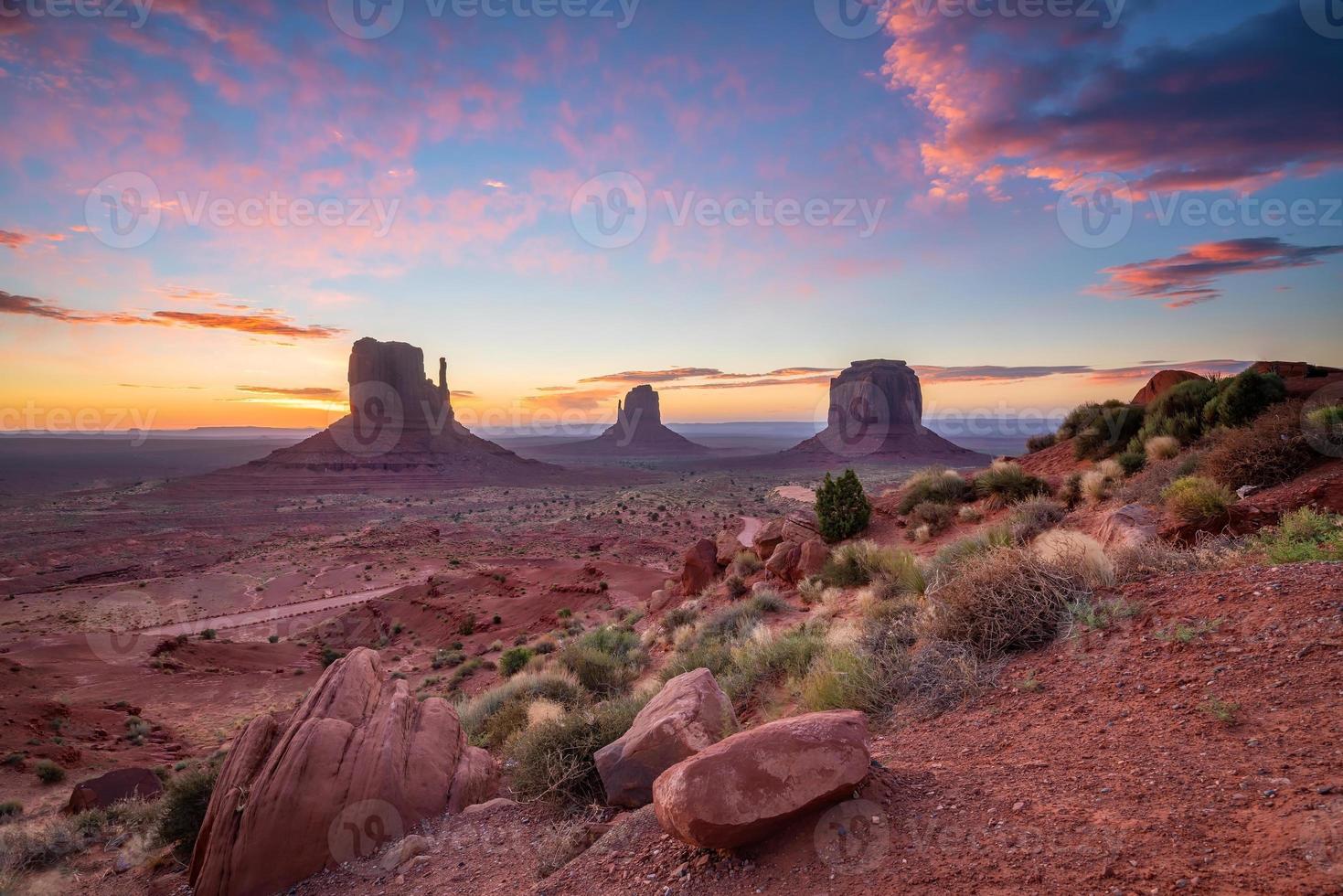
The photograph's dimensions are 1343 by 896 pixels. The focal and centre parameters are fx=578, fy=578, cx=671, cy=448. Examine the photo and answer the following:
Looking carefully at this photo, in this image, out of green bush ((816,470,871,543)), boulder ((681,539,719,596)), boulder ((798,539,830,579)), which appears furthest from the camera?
boulder ((681,539,719,596))

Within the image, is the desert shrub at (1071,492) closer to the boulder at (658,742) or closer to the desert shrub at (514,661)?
the boulder at (658,742)

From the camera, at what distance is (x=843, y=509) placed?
1677cm

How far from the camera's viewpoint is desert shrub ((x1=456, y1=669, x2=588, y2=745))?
32.2 ft

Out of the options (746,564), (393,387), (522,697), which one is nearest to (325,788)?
(522,697)

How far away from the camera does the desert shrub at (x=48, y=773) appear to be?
450 inches

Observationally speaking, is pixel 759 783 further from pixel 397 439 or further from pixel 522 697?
pixel 397 439

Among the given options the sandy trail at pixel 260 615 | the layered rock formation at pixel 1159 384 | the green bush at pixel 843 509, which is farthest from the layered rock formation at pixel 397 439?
the layered rock formation at pixel 1159 384

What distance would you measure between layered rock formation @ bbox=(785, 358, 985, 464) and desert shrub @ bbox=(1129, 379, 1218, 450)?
8683cm

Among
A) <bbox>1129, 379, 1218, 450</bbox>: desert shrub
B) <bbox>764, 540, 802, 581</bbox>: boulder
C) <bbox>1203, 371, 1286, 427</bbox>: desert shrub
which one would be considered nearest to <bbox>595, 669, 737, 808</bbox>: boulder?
<bbox>764, 540, 802, 581</bbox>: boulder

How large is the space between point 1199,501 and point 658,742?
25.4 feet

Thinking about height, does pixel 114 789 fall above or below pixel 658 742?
below

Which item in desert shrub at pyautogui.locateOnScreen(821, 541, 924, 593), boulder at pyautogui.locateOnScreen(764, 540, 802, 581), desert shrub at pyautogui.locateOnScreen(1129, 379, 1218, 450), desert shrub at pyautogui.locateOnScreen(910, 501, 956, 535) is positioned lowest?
boulder at pyautogui.locateOnScreen(764, 540, 802, 581)

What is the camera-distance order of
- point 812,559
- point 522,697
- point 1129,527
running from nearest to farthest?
1. point 1129,527
2. point 522,697
3. point 812,559

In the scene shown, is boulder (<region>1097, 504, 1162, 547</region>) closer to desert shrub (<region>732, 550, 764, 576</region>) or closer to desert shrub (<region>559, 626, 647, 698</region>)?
desert shrub (<region>559, 626, 647, 698</region>)
